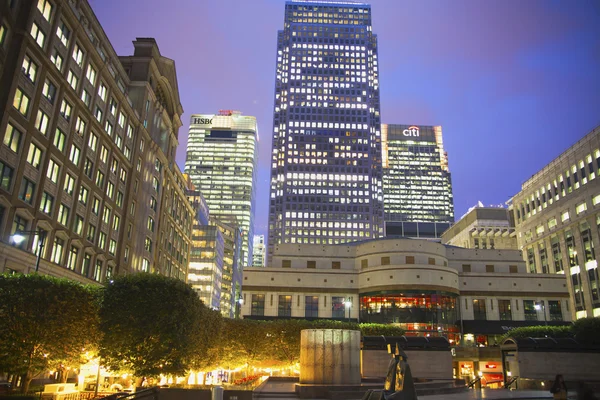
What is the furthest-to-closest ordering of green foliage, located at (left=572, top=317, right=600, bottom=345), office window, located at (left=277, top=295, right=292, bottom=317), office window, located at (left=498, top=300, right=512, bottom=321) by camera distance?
1. office window, located at (left=277, top=295, right=292, bottom=317)
2. office window, located at (left=498, top=300, right=512, bottom=321)
3. green foliage, located at (left=572, top=317, right=600, bottom=345)

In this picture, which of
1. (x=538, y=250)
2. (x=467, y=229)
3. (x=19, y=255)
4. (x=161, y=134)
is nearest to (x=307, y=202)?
(x=467, y=229)

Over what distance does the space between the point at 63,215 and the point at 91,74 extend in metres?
19.5

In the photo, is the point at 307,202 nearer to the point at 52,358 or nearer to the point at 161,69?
the point at 161,69

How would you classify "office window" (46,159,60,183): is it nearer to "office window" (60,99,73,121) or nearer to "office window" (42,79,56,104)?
"office window" (60,99,73,121)

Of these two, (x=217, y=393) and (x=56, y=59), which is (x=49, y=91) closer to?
(x=56, y=59)

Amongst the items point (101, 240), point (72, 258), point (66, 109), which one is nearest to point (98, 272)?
point (101, 240)

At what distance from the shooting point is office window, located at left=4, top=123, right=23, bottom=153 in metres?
44.8

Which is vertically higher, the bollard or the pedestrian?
the pedestrian

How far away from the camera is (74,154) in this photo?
193 ft

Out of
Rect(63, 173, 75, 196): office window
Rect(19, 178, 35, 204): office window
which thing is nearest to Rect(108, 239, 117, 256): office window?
Rect(63, 173, 75, 196): office window

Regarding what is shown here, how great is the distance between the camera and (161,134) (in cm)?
9494

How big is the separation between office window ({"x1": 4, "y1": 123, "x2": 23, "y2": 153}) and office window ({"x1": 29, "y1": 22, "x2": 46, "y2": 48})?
10192 mm

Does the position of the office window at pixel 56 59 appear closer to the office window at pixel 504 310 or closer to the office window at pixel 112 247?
the office window at pixel 112 247

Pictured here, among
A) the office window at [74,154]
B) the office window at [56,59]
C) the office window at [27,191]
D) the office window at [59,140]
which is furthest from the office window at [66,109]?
the office window at [27,191]
